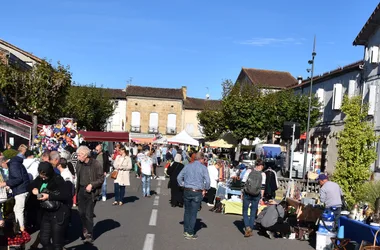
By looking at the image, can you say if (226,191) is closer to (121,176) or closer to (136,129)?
(121,176)

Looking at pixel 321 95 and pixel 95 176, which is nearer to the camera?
pixel 95 176

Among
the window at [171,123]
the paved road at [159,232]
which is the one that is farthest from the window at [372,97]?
the window at [171,123]

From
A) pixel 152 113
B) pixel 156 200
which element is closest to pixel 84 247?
pixel 156 200

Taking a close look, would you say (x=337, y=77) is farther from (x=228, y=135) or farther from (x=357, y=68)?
(x=228, y=135)

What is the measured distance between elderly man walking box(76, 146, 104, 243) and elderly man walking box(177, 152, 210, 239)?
1956 millimetres

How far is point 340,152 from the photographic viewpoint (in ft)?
46.2

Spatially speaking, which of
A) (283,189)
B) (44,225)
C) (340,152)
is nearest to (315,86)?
(283,189)

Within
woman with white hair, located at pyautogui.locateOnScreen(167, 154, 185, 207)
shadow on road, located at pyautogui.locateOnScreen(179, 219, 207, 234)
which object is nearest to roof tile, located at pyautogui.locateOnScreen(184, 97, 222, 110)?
woman with white hair, located at pyautogui.locateOnScreen(167, 154, 185, 207)

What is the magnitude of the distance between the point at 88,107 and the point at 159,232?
3676cm

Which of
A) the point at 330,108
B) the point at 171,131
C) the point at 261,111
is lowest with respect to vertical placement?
the point at 171,131

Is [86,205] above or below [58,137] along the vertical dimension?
below

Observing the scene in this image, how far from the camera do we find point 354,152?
45.2ft

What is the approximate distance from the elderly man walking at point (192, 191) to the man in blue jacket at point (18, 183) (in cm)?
314

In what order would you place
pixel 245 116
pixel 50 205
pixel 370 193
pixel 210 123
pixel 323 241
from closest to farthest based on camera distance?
pixel 50 205, pixel 323 241, pixel 370 193, pixel 245 116, pixel 210 123
